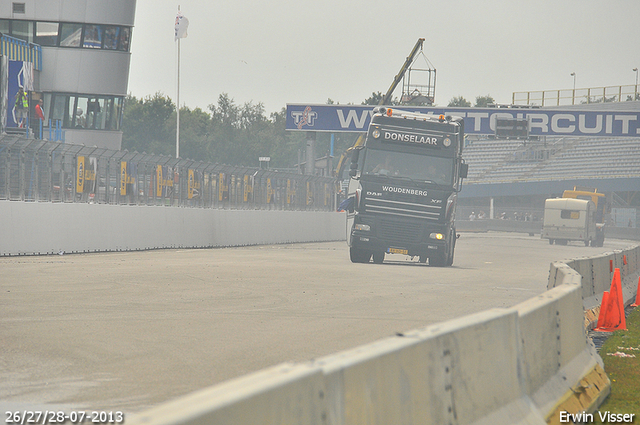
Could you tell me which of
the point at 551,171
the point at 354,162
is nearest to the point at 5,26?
the point at 354,162

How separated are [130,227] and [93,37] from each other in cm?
2228

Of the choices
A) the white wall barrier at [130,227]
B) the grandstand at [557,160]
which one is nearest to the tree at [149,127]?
the grandstand at [557,160]

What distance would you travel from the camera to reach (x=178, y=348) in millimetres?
7828

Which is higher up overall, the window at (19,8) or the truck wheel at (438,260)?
the window at (19,8)

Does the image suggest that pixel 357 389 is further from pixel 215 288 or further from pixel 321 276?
pixel 321 276

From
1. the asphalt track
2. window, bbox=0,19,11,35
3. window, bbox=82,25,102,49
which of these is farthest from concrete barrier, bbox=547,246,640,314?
window, bbox=0,19,11,35

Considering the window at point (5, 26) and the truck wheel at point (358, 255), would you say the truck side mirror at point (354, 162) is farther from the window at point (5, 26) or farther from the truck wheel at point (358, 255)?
the window at point (5, 26)

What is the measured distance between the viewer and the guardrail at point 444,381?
105 inches

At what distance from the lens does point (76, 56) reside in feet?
140

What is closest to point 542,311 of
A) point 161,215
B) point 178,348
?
point 178,348

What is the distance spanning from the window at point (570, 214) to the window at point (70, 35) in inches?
1126

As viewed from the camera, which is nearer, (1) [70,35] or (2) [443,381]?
(2) [443,381]

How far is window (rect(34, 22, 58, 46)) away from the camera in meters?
42.3

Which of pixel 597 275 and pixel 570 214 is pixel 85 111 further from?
pixel 597 275
